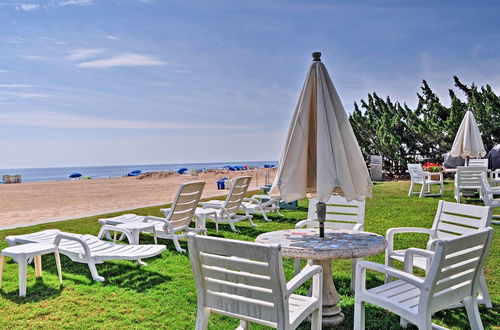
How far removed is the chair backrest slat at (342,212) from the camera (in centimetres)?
504

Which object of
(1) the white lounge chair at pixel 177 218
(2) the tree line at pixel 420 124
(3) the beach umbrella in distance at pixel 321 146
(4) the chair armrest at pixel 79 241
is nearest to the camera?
(3) the beach umbrella in distance at pixel 321 146

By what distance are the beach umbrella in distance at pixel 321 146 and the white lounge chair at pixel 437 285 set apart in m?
0.82

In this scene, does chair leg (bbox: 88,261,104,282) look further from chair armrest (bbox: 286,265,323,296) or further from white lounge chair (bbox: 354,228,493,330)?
white lounge chair (bbox: 354,228,493,330)

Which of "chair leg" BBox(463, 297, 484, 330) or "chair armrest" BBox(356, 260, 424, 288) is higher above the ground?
"chair armrest" BBox(356, 260, 424, 288)

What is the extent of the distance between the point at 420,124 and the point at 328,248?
888 inches

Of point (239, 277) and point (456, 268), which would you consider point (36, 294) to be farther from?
point (456, 268)

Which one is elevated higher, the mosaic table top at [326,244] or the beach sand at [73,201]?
the mosaic table top at [326,244]

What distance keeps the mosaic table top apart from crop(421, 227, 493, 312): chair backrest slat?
65 cm

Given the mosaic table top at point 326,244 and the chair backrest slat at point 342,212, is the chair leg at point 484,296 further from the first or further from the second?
the chair backrest slat at point 342,212

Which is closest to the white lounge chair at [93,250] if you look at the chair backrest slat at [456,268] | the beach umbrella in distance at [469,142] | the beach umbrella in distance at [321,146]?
the beach umbrella in distance at [321,146]

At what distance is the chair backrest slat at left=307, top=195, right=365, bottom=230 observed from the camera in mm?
5039

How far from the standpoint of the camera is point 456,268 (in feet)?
8.66

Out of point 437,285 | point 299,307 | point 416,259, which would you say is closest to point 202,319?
point 299,307

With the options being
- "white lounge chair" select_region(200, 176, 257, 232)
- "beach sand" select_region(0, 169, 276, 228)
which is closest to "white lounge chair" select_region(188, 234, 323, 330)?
"white lounge chair" select_region(200, 176, 257, 232)
